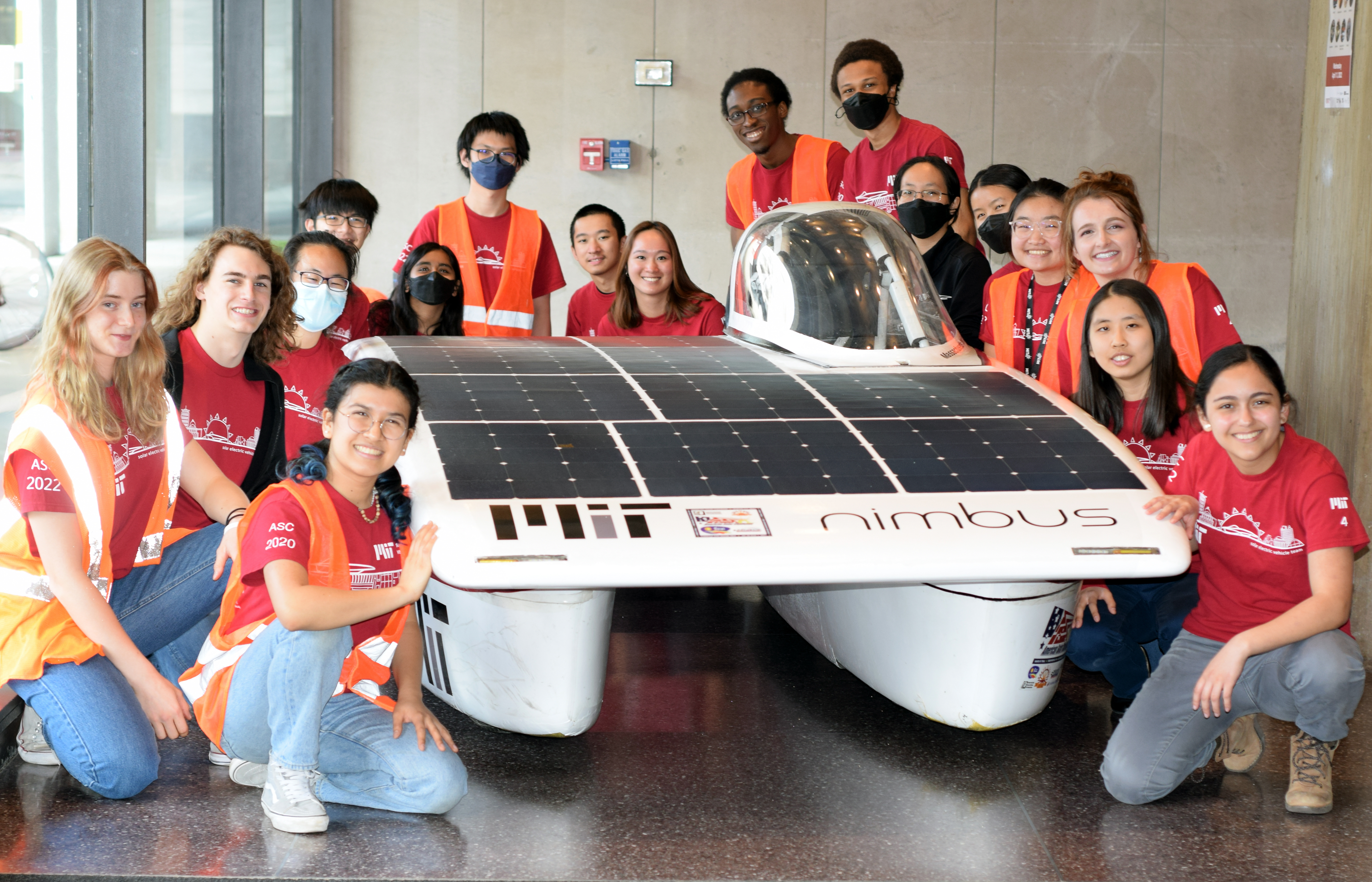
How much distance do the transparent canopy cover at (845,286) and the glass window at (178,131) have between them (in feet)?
9.01

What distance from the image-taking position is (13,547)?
331cm

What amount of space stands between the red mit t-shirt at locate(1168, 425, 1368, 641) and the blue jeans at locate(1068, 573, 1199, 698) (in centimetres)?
44

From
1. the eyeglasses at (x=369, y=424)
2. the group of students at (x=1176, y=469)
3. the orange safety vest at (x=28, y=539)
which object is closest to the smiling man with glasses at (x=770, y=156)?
the group of students at (x=1176, y=469)

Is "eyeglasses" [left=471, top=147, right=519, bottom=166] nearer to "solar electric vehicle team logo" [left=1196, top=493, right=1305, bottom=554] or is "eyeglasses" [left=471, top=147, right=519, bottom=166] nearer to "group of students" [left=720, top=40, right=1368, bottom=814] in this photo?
"group of students" [left=720, top=40, right=1368, bottom=814]

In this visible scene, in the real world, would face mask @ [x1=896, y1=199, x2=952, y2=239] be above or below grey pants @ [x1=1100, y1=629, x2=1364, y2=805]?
above

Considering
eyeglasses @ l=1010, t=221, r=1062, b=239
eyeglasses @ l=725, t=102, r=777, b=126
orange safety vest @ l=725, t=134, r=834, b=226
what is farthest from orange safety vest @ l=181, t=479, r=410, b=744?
orange safety vest @ l=725, t=134, r=834, b=226

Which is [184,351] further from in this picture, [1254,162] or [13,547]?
[1254,162]

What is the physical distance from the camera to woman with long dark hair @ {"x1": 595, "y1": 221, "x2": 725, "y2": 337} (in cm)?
570

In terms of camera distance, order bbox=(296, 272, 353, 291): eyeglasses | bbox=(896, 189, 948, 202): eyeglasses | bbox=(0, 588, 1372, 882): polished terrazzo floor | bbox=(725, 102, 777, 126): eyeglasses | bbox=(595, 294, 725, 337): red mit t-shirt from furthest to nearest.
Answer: bbox=(725, 102, 777, 126): eyeglasses, bbox=(595, 294, 725, 337): red mit t-shirt, bbox=(896, 189, 948, 202): eyeglasses, bbox=(296, 272, 353, 291): eyeglasses, bbox=(0, 588, 1372, 882): polished terrazzo floor

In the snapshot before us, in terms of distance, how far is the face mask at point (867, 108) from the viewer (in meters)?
5.98

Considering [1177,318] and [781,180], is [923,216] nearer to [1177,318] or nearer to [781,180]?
[781,180]

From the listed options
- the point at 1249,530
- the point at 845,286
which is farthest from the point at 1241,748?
the point at 845,286

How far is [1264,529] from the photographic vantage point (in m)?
3.40

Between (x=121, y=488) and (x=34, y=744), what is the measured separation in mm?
755
